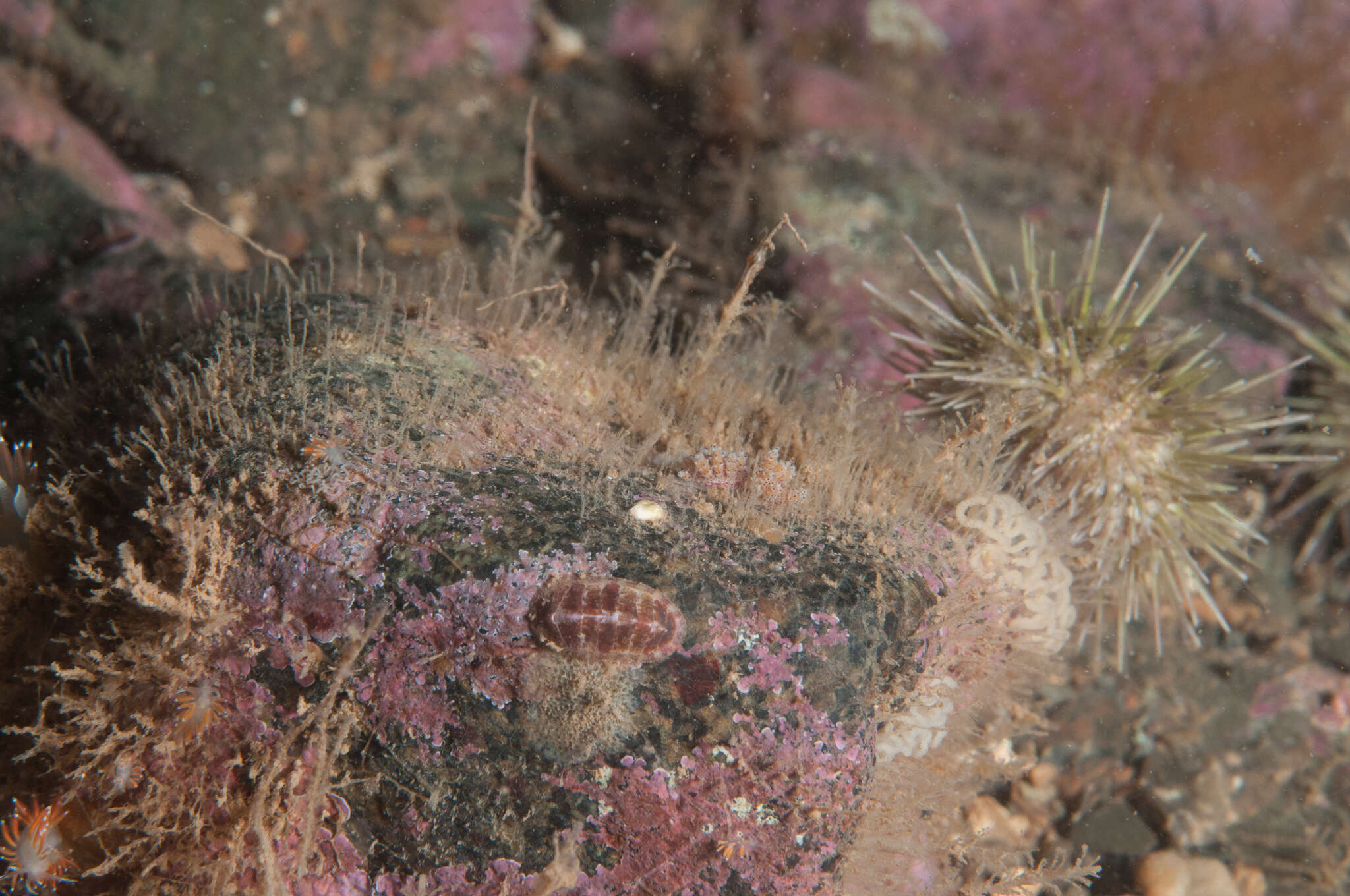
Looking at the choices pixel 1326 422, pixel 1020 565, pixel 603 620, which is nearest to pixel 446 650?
pixel 603 620

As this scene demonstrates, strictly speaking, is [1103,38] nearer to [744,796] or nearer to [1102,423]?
[1102,423]

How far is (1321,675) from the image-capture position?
4414 millimetres

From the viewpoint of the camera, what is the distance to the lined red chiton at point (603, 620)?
6.75 feet

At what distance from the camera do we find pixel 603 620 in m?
2.05

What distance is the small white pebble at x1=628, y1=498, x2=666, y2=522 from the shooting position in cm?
246

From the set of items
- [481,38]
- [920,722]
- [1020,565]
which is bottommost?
[920,722]

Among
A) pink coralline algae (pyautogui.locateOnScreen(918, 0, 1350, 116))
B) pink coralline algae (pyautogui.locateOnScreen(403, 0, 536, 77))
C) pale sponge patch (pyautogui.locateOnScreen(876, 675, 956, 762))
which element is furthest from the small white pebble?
pink coralline algae (pyautogui.locateOnScreen(403, 0, 536, 77))

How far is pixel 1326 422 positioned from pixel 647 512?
13.2ft

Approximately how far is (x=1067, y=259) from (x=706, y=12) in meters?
3.30

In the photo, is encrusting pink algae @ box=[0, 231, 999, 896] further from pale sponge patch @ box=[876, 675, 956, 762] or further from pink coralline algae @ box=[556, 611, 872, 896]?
pale sponge patch @ box=[876, 675, 956, 762]

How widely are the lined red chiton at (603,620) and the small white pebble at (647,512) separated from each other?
1.12ft

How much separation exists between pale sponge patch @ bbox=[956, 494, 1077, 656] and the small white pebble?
1.29 metres

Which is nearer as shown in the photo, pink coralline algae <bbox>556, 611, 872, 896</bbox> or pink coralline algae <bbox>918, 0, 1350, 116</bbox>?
pink coralline algae <bbox>556, 611, 872, 896</bbox>

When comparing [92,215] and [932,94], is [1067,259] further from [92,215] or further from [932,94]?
[92,215]
